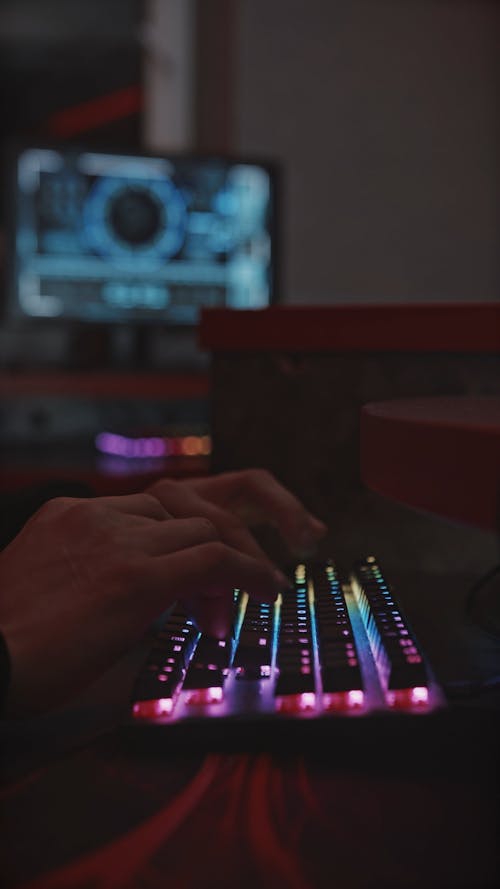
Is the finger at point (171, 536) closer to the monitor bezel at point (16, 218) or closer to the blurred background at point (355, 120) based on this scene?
the monitor bezel at point (16, 218)

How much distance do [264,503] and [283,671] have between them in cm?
27

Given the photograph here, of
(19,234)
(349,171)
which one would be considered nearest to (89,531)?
(19,234)

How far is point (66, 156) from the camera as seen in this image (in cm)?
169

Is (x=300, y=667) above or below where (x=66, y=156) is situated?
below

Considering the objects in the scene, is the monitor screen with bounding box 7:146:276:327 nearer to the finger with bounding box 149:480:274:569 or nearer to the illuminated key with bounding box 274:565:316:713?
the finger with bounding box 149:480:274:569

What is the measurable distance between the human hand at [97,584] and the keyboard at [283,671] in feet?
0.06

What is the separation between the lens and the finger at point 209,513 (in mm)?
594

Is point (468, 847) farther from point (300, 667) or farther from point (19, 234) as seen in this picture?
point (19, 234)

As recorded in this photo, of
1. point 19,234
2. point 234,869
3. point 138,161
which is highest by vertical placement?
point 138,161

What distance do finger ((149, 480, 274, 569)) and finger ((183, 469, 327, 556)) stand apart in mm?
28

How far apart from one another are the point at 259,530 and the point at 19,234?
3.88 feet


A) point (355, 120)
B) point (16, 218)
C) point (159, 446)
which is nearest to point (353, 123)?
point (355, 120)

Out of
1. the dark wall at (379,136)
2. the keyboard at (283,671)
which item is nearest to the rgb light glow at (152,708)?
the keyboard at (283,671)

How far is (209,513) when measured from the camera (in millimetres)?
636
